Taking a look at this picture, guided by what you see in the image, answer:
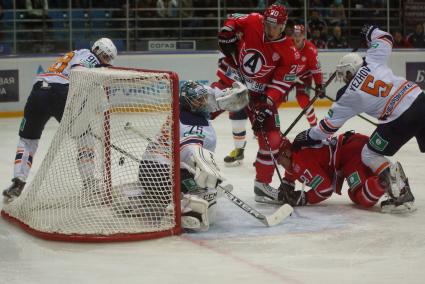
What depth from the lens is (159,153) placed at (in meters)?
4.74

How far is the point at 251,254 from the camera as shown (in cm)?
431

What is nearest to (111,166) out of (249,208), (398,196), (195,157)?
(195,157)

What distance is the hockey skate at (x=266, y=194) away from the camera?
18.3 feet

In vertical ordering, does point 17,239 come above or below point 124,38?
below

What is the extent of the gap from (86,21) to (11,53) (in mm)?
1037

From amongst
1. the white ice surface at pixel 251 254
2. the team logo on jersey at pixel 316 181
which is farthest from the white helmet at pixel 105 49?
the team logo on jersey at pixel 316 181

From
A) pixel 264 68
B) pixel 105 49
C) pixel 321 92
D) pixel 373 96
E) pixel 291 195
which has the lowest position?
pixel 291 195

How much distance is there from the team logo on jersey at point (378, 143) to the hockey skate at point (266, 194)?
710 millimetres

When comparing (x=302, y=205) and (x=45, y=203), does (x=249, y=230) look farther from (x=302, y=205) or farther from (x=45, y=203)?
(x=45, y=203)

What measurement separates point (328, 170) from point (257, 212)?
77 centimetres

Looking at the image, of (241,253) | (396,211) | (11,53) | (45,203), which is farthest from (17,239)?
(11,53)

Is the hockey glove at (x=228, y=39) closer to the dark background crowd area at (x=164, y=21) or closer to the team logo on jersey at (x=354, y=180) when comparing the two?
the team logo on jersey at (x=354, y=180)

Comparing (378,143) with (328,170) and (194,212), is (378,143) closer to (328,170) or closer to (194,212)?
(328,170)

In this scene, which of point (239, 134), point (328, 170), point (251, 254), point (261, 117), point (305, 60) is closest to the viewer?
point (251, 254)
